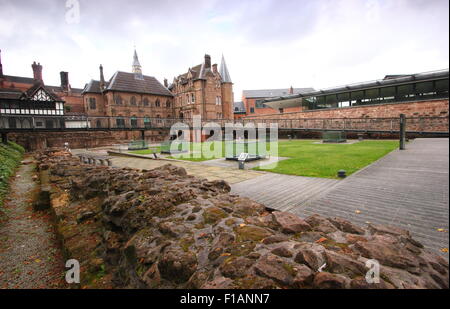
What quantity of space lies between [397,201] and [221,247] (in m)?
5.19

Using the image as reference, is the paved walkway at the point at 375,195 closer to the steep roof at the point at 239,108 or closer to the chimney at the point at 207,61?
the chimney at the point at 207,61

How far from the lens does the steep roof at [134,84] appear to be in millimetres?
48375

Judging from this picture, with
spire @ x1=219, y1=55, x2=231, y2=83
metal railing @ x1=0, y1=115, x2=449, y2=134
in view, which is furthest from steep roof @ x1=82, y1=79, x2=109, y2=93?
spire @ x1=219, y1=55, x2=231, y2=83

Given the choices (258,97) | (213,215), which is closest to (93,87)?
(258,97)

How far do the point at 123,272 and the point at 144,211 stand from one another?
1.12 metres

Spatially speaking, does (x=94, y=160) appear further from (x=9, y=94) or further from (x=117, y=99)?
(x=117, y=99)

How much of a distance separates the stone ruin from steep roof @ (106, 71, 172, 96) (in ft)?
162

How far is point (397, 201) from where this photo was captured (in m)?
5.64

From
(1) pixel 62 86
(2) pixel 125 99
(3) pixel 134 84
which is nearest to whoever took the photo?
(2) pixel 125 99

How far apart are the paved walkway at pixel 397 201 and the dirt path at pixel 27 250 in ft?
19.2

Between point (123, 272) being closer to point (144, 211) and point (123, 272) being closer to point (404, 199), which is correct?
point (144, 211)

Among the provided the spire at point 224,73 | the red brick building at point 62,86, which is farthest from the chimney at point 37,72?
the spire at point 224,73
